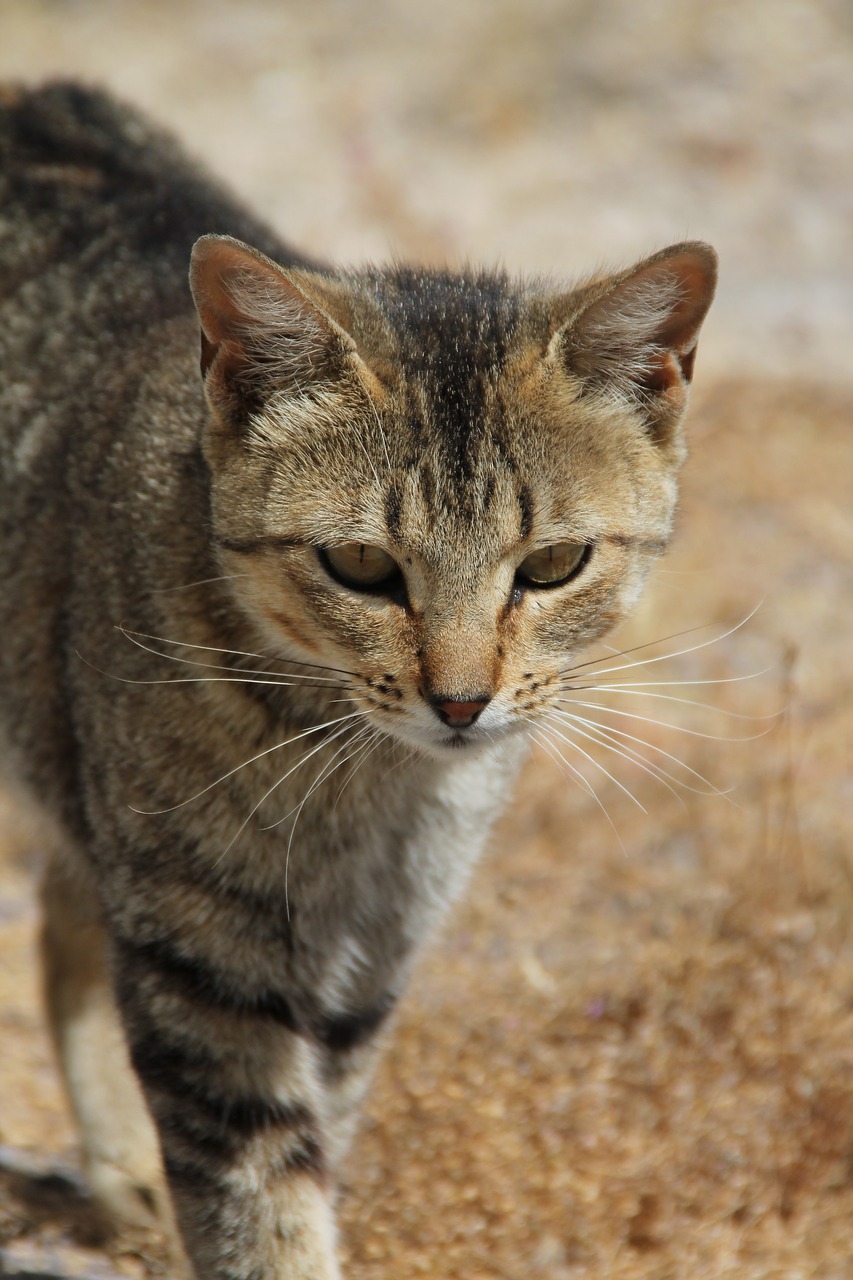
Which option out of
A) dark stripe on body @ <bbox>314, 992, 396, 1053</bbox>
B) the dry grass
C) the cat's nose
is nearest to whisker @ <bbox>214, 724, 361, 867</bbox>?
the cat's nose

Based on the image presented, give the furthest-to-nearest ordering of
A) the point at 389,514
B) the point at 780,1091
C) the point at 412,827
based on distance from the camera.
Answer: the point at 780,1091 < the point at 412,827 < the point at 389,514

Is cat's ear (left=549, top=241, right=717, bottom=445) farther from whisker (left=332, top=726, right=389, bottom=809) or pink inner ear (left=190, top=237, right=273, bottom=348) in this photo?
whisker (left=332, top=726, right=389, bottom=809)

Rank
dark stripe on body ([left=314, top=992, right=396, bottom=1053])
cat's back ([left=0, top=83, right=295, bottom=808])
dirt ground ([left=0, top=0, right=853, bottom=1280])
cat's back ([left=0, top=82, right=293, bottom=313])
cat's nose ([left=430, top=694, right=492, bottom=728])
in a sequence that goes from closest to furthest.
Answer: cat's nose ([left=430, top=694, right=492, bottom=728]) < cat's back ([left=0, top=83, right=295, bottom=808]) < dark stripe on body ([left=314, top=992, right=396, bottom=1053]) < cat's back ([left=0, top=82, right=293, bottom=313]) < dirt ground ([left=0, top=0, right=853, bottom=1280])

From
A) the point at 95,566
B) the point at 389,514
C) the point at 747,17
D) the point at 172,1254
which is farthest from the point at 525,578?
the point at 747,17

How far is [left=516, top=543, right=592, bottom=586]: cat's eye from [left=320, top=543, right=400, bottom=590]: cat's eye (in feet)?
0.69

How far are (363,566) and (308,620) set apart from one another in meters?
0.13

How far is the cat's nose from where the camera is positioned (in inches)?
82.4

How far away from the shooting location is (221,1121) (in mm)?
2320

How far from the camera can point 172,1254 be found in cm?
302

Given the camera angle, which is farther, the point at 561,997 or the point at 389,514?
the point at 561,997

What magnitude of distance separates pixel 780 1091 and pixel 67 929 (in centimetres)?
169

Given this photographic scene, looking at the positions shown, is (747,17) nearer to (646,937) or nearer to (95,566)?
(646,937)

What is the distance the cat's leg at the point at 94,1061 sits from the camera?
3.12 metres

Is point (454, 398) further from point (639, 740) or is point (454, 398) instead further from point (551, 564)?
point (639, 740)
